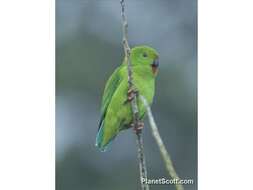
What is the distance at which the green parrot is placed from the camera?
2.33 meters

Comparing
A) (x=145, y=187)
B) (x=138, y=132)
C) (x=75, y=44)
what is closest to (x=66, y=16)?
(x=75, y=44)

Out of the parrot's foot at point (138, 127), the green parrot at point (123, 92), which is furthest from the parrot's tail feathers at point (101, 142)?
the parrot's foot at point (138, 127)

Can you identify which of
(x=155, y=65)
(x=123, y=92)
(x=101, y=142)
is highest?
(x=155, y=65)

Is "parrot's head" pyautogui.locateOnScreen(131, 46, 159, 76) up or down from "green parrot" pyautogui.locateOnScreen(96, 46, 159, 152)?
up

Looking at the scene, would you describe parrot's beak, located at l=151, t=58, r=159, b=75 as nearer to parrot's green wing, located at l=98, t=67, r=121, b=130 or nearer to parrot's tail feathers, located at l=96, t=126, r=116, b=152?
parrot's green wing, located at l=98, t=67, r=121, b=130

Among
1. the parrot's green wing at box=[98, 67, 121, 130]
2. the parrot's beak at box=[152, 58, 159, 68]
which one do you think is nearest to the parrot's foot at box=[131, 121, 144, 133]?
the parrot's green wing at box=[98, 67, 121, 130]

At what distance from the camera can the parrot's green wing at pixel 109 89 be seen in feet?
7.67

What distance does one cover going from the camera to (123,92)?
7.67 feet

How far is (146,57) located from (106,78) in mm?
185

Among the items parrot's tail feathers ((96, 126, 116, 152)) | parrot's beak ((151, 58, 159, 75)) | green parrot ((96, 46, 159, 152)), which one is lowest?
parrot's tail feathers ((96, 126, 116, 152))

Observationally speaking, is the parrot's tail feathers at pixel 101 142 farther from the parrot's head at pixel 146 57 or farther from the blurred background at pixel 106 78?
the parrot's head at pixel 146 57

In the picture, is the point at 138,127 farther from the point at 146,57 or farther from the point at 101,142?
the point at 146,57

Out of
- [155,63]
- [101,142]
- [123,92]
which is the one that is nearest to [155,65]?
[155,63]

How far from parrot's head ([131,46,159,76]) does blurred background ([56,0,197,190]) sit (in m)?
0.02
